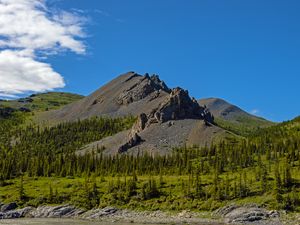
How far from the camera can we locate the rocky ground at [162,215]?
12704cm

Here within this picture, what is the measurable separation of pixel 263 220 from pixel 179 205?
97.8ft

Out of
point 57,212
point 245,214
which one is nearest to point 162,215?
point 245,214

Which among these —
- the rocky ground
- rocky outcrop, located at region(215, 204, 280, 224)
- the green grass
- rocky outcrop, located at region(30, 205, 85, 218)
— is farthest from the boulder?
rocky outcrop, located at region(215, 204, 280, 224)

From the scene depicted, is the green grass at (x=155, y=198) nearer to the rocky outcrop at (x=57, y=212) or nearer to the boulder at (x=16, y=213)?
the rocky outcrop at (x=57, y=212)

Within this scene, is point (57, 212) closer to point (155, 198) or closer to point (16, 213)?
point (16, 213)

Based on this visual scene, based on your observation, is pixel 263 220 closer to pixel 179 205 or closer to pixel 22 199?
pixel 179 205

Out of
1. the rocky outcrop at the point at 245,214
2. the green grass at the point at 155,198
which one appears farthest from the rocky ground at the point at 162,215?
the green grass at the point at 155,198

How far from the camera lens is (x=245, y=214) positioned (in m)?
131

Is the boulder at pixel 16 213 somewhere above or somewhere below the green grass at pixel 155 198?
below

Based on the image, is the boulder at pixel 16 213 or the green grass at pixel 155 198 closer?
the green grass at pixel 155 198

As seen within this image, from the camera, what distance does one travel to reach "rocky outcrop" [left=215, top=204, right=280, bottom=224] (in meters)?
127

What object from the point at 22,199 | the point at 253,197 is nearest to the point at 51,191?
the point at 22,199

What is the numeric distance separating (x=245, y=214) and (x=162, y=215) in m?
25.3

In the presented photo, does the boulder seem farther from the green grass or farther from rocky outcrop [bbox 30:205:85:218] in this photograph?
the green grass
